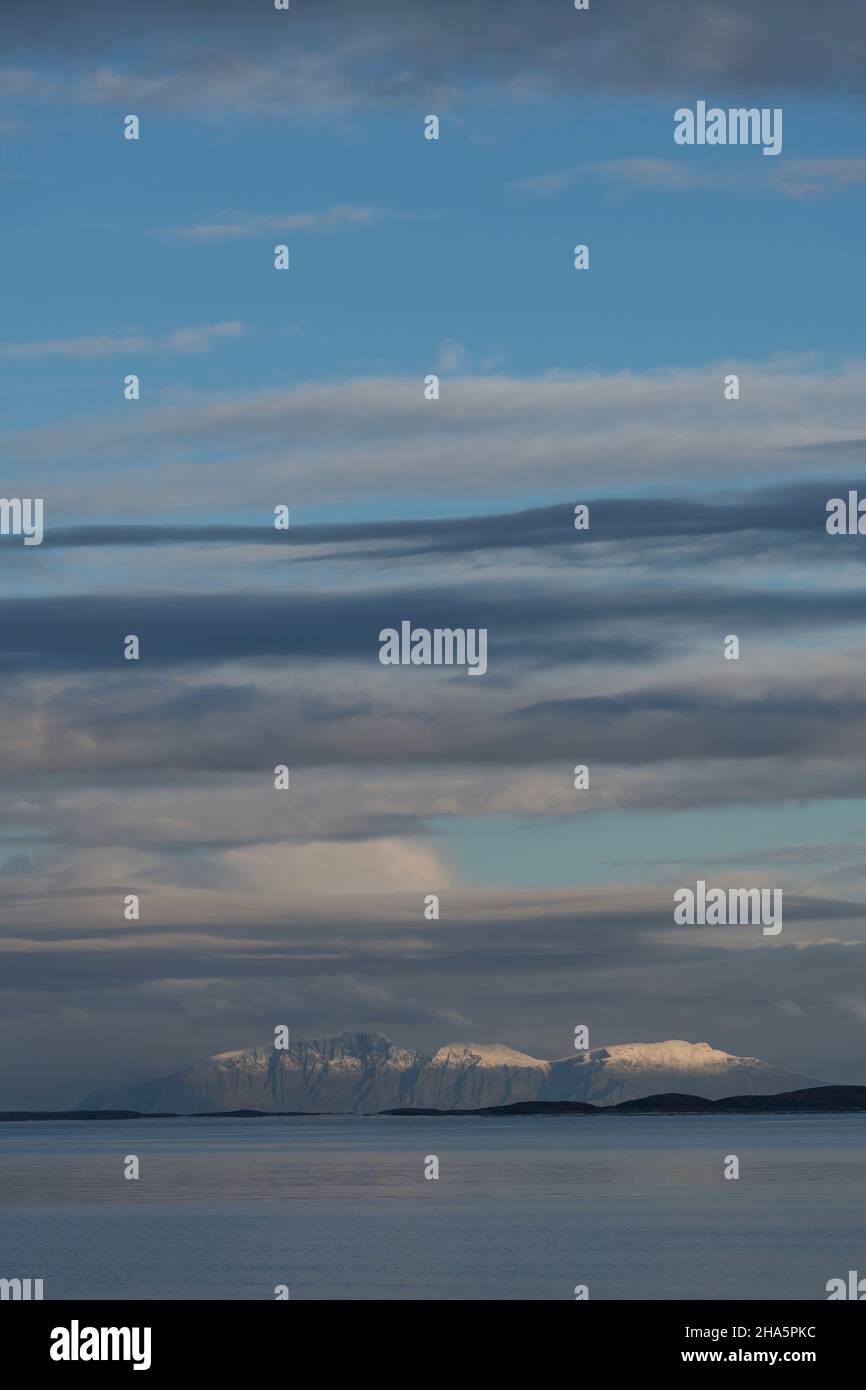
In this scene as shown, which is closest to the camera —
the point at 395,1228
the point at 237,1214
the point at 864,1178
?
the point at 395,1228

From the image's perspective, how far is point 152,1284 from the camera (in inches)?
4008

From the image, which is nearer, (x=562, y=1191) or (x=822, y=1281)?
(x=822, y=1281)

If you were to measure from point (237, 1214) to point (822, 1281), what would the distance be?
61.4 metres

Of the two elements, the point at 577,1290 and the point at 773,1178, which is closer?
the point at 577,1290
